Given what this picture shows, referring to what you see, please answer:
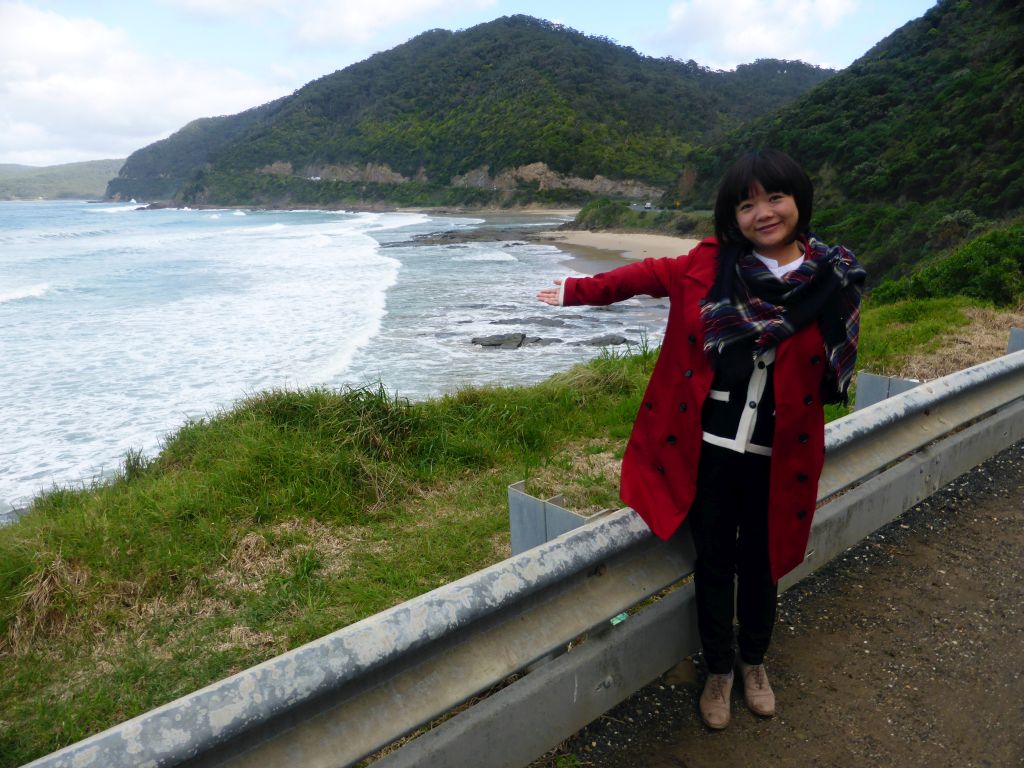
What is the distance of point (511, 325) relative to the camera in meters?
16.0

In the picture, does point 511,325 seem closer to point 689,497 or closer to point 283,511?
point 283,511

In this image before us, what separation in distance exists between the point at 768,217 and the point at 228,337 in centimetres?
1445

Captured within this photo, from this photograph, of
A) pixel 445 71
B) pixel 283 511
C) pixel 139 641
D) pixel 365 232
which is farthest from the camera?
pixel 445 71

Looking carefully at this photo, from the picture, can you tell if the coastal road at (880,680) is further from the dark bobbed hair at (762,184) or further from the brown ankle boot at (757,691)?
the dark bobbed hair at (762,184)

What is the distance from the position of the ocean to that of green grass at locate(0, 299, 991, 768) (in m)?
1.10

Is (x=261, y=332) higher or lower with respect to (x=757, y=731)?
lower

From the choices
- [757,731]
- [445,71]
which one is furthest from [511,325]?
[445,71]

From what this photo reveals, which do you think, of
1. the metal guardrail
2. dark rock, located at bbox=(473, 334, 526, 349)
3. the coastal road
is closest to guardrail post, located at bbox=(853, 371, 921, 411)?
the coastal road

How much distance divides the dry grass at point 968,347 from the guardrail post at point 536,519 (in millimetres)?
4138

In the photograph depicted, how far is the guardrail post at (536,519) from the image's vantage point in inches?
93.6

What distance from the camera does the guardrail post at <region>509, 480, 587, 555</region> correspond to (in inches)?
93.6

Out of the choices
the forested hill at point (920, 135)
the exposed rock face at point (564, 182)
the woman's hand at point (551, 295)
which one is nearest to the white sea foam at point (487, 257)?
the forested hill at point (920, 135)

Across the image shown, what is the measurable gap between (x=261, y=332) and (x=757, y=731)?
14.6m

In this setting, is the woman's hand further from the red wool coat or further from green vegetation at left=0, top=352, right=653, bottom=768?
green vegetation at left=0, top=352, right=653, bottom=768
